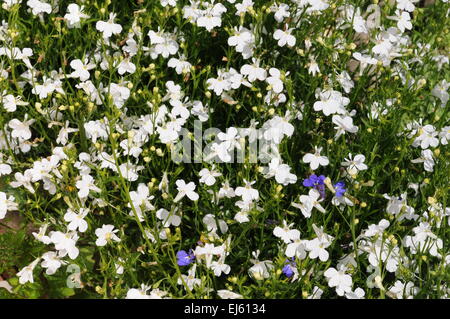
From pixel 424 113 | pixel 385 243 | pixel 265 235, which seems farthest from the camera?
pixel 424 113

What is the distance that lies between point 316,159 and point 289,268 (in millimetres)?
582

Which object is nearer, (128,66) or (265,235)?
(265,235)

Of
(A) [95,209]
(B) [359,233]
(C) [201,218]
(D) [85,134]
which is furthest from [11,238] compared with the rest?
(B) [359,233]

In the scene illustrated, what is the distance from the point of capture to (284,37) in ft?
10.9

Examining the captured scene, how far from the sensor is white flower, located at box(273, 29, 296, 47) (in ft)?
10.9

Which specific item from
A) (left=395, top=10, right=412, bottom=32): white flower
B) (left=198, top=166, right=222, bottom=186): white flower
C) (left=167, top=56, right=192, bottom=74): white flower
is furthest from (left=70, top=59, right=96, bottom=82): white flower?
(left=395, top=10, right=412, bottom=32): white flower

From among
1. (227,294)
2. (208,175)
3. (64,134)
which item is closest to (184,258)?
(227,294)

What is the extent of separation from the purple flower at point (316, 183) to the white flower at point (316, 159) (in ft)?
0.22

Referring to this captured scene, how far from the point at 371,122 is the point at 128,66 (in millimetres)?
1337

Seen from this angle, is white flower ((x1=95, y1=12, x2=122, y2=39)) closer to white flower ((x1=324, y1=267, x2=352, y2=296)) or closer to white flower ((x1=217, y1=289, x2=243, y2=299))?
white flower ((x1=217, y1=289, x2=243, y2=299))

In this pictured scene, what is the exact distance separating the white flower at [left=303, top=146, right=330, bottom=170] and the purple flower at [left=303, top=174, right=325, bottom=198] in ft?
0.22
